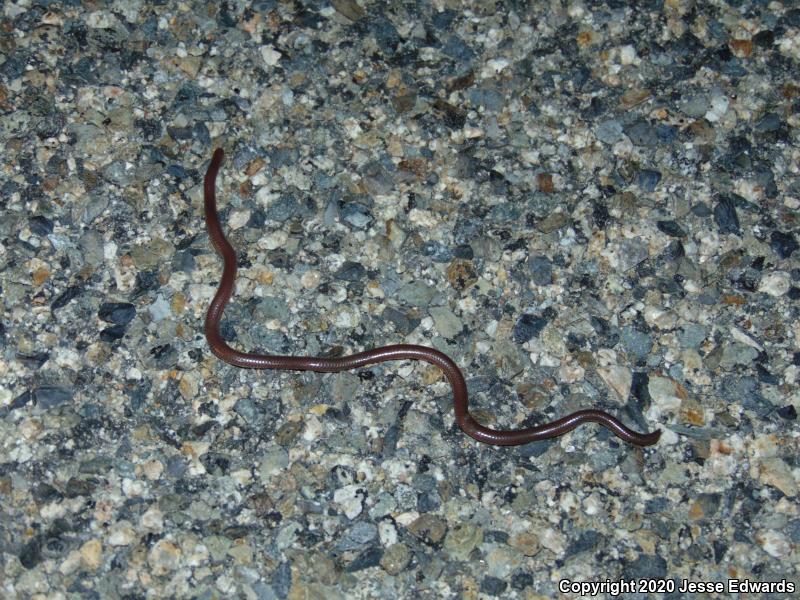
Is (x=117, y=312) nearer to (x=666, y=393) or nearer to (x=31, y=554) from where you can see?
(x=31, y=554)

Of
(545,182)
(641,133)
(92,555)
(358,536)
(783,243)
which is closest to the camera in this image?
(92,555)

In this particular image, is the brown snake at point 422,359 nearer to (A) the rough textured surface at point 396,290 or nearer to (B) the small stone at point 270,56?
(A) the rough textured surface at point 396,290

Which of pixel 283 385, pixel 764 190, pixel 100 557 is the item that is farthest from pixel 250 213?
pixel 764 190

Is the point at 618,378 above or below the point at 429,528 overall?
above

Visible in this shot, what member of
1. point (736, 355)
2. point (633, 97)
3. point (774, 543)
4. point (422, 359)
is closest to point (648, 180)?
point (633, 97)

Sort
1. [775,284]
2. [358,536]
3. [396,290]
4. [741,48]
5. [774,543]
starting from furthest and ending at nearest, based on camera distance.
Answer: [741,48], [775,284], [396,290], [774,543], [358,536]

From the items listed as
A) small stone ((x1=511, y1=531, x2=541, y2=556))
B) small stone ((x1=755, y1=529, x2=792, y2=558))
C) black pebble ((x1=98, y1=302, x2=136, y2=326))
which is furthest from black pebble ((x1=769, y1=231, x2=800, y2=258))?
black pebble ((x1=98, y1=302, x2=136, y2=326))

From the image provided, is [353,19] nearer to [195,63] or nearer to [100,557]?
[195,63]

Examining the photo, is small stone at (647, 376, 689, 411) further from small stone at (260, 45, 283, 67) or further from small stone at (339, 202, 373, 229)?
small stone at (260, 45, 283, 67)
